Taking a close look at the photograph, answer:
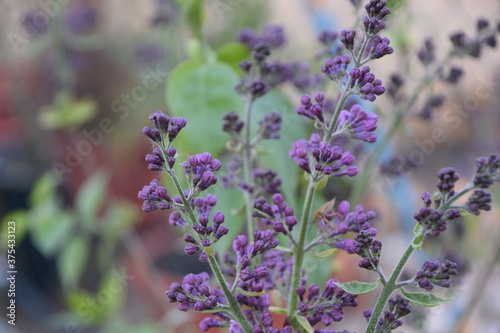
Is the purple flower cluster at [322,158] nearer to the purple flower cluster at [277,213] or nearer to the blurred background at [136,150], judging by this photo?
the purple flower cluster at [277,213]

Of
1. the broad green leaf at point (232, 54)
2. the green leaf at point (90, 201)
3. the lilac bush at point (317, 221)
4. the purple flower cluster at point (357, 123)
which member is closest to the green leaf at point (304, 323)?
the lilac bush at point (317, 221)

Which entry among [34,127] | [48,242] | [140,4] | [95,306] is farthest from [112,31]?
[95,306]

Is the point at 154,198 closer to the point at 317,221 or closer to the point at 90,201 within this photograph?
the point at 317,221

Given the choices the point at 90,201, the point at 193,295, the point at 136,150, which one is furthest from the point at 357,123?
the point at 136,150

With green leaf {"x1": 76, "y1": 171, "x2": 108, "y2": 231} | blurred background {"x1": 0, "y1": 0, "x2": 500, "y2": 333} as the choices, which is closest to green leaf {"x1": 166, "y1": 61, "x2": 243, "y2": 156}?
blurred background {"x1": 0, "y1": 0, "x2": 500, "y2": 333}

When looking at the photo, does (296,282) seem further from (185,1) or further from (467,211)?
(185,1)

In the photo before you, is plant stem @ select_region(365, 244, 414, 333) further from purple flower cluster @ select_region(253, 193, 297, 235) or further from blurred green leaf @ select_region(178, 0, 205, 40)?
blurred green leaf @ select_region(178, 0, 205, 40)
